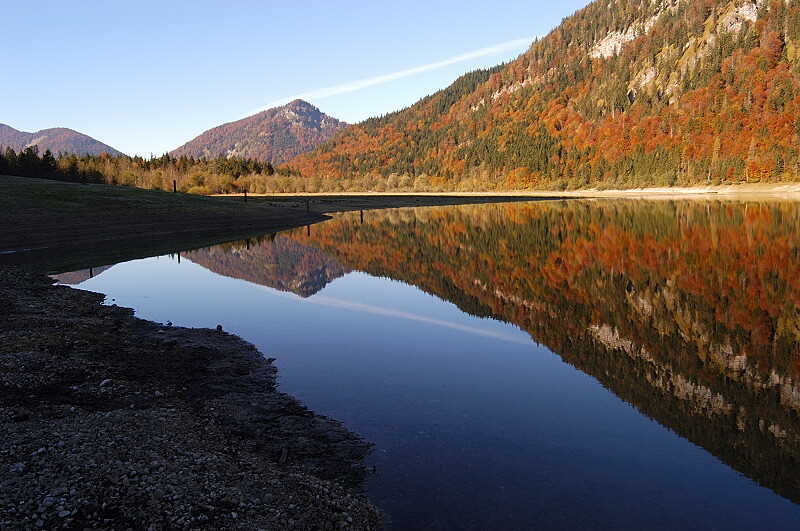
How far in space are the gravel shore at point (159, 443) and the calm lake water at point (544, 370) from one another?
113 cm

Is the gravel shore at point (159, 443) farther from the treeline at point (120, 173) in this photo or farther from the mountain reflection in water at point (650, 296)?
the treeline at point (120, 173)

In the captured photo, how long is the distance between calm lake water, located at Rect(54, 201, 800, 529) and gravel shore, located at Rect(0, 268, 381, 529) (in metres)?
1.13

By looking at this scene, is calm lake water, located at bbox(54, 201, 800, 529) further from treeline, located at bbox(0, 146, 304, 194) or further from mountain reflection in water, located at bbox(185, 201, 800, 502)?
treeline, located at bbox(0, 146, 304, 194)

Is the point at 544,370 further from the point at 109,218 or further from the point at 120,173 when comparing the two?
the point at 120,173

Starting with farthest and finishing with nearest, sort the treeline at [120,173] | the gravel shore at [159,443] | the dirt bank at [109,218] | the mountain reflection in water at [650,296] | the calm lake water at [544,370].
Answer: the treeline at [120,173] → the dirt bank at [109,218] → the mountain reflection in water at [650,296] → the calm lake water at [544,370] → the gravel shore at [159,443]

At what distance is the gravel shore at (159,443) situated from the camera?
25.5 feet

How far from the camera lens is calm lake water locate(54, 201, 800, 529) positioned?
952 cm

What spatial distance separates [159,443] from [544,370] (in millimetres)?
11307

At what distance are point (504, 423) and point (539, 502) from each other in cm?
346

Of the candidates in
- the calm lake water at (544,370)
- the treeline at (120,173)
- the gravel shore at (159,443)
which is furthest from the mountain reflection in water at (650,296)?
the treeline at (120,173)

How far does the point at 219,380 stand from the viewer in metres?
14.8

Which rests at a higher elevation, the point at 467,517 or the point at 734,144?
the point at 734,144

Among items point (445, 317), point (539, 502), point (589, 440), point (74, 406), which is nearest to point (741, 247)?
point (445, 317)

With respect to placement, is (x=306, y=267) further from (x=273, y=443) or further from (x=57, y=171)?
(x=57, y=171)
